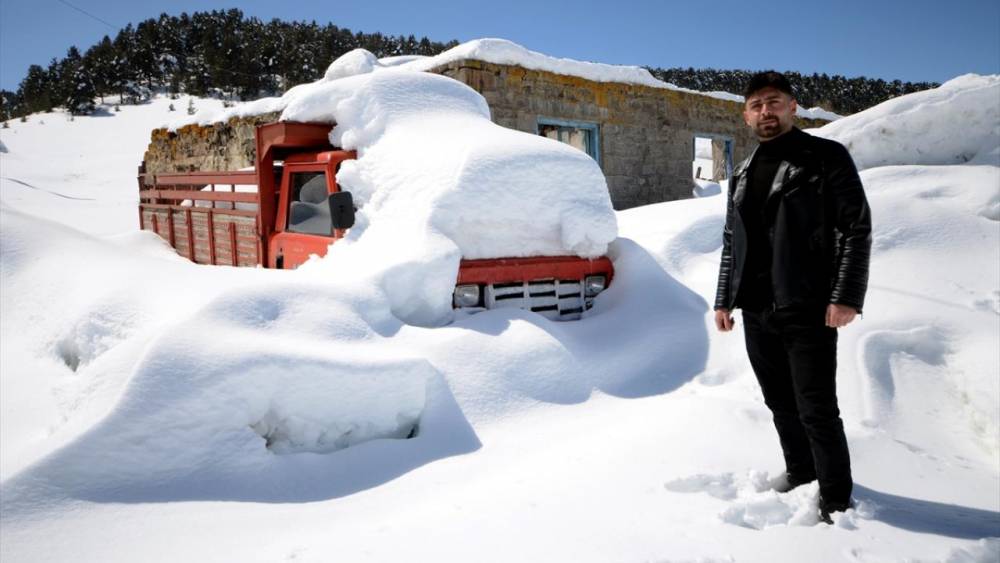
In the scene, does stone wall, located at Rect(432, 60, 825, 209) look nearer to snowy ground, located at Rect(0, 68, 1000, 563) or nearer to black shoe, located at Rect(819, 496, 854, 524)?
snowy ground, located at Rect(0, 68, 1000, 563)

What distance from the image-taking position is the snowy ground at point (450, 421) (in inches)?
82.2

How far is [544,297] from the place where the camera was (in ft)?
13.9

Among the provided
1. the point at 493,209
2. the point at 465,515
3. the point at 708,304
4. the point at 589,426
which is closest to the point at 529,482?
the point at 465,515

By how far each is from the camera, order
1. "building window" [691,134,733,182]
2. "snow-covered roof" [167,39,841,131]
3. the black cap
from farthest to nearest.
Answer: "building window" [691,134,733,182] → "snow-covered roof" [167,39,841,131] → the black cap

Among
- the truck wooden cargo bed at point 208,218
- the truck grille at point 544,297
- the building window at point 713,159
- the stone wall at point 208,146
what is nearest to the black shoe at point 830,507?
the truck grille at point 544,297

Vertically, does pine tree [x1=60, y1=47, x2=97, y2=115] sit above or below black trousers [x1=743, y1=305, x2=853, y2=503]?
above

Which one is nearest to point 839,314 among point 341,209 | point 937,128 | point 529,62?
point 341,209

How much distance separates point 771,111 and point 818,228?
50 centimetres

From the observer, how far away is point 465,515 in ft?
7.39

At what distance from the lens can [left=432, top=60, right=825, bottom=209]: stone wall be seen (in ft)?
28.8

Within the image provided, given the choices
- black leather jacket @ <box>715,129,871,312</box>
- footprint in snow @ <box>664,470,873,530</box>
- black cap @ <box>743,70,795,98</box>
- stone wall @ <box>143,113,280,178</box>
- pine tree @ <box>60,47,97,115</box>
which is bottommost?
footprint in snow @ <box>664,470,873,530</box>

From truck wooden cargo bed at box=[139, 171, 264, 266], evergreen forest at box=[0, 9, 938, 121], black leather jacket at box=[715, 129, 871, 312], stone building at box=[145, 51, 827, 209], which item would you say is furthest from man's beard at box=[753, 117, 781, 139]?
evergreen forest at box=[0, 9, 938, 121]

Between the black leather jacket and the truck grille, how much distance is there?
79.9 inches

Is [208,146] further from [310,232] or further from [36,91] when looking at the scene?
[36,91]
